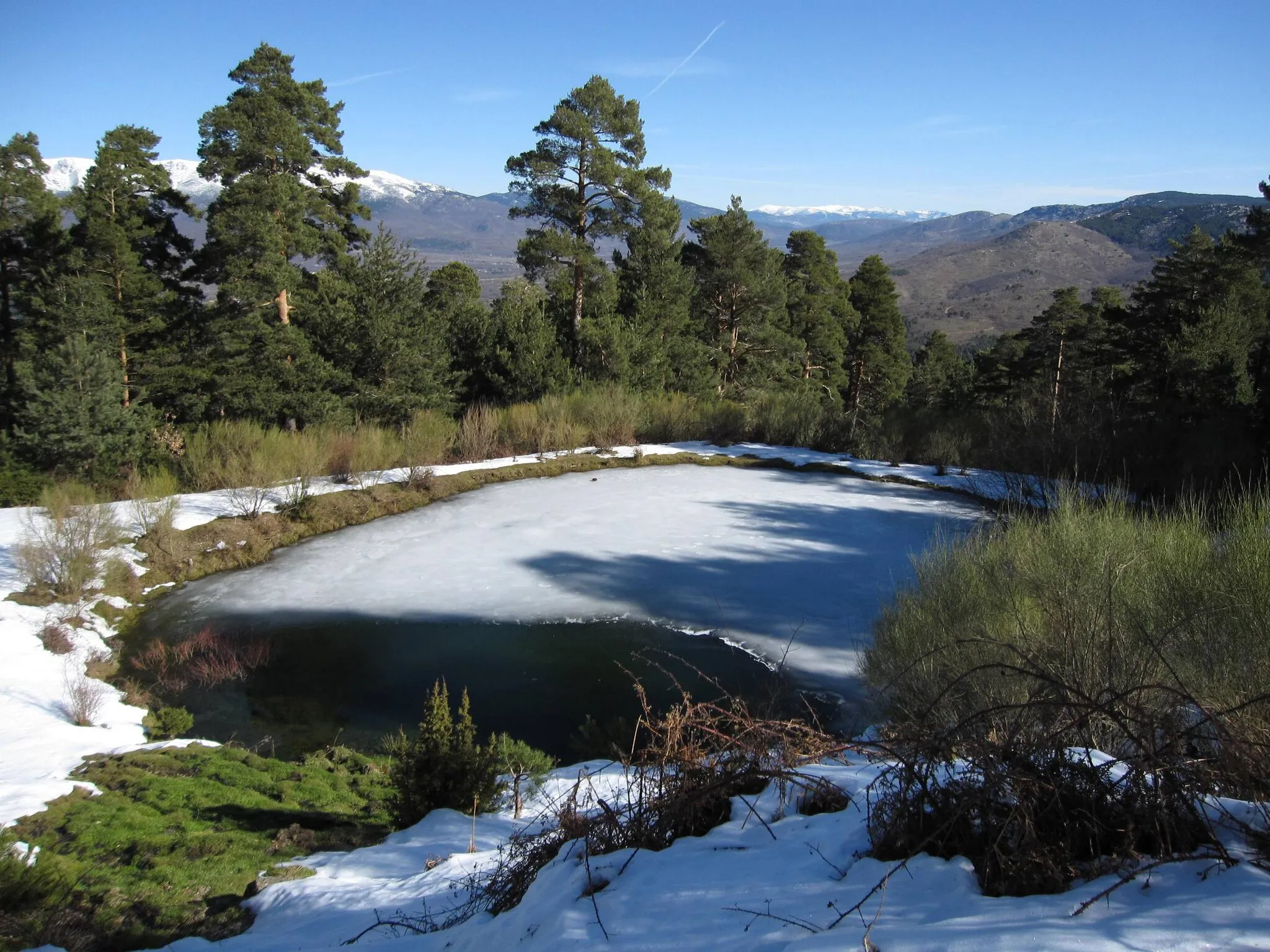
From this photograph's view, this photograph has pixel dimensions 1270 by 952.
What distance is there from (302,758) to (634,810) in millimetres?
3785

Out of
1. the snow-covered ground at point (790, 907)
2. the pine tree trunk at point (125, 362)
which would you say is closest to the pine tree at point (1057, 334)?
the pine tree trunk at point (125, 362)

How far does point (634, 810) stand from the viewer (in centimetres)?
268

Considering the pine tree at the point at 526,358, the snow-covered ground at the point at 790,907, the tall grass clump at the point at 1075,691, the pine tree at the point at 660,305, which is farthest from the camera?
the pine tree at the point at 660,305

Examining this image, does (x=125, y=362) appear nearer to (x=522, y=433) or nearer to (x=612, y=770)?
(x=522, y=433)

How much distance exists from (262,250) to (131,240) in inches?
112

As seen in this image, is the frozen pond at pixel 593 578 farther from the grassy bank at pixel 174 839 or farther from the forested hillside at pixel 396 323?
the forested hillside at pixel 396 323

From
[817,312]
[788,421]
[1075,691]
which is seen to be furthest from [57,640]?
[817,312]

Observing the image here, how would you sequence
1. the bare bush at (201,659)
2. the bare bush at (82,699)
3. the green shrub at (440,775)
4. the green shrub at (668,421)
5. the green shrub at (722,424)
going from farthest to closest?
the green shrub at (722,424), the green shrub at (668,421), the bare bush at (201,659), the bare bush at (82,699), the green shrub at (440,775)

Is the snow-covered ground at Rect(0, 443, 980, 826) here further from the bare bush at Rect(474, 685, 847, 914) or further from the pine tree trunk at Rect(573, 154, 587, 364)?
the pine tree trunk at Rect(573, 154, 587, 364)

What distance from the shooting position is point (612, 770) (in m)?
4.86

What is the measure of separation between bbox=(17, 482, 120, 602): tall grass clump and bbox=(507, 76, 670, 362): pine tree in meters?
11.6

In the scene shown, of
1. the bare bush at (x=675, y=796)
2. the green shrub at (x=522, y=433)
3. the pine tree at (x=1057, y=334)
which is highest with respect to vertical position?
the pine tree at (x=1057, y=334)

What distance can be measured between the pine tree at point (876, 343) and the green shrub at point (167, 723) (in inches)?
1165

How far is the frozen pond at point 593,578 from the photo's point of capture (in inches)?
281
